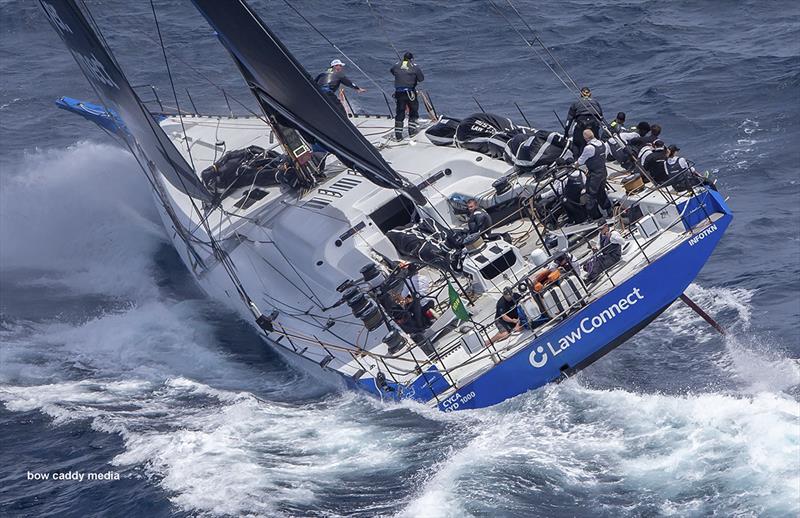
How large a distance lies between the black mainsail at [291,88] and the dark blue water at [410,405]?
10.8 feet

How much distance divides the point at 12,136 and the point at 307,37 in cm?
778

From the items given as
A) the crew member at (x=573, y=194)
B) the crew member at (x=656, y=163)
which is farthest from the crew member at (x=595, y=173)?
the crew member at (x=656, y=163)

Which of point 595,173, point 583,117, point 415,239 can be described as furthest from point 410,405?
point 583,117

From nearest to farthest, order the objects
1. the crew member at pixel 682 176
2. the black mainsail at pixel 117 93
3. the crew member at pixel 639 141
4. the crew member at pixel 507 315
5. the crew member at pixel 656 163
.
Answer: the crew member at pixel 507 315, the crew member at pixel 682 176, the crew member at pixel 656 163, the black mainsail at pixel 117 93, the crew member at pixel 639 141

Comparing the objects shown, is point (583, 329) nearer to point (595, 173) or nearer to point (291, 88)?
point (595, 173)

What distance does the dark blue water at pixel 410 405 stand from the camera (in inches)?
536

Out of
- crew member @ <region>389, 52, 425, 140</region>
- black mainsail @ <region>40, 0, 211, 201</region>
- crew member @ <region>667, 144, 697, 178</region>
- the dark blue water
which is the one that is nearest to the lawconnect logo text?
the dark blue water

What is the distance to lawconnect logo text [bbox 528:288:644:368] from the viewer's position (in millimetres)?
15156

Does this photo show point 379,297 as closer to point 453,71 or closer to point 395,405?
point 395,405

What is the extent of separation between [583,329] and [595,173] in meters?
2.66

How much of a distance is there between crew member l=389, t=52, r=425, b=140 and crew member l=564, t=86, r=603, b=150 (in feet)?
9.78

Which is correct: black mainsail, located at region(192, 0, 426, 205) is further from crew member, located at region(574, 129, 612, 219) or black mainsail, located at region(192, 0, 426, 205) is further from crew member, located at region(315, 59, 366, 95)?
crew member, located at region(315, 59, 366, 95)

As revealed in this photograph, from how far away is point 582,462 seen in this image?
13.8m

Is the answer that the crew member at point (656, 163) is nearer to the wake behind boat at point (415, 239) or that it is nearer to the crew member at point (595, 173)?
the wake behind boat at point (415, 239)
